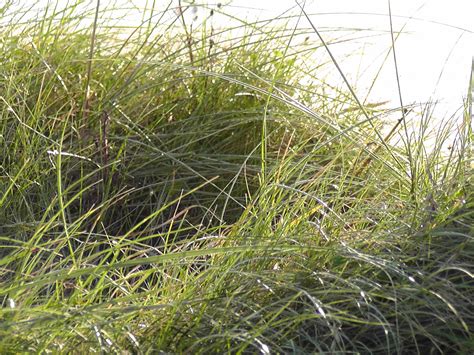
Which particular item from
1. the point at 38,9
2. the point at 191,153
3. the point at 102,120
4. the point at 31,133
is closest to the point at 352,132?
the point at 191,153

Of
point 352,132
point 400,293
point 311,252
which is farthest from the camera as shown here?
point 352,132

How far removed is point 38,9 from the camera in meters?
3.12

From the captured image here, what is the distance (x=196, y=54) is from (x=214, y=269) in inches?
54.9

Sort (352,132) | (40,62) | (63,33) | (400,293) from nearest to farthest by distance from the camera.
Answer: (400,293) < (352,132) < (40,62) < (63,33)

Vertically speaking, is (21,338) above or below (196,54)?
below

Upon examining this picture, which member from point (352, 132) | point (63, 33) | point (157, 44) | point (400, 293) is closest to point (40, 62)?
point (63, 33)

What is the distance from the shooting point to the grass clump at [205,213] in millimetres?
1781

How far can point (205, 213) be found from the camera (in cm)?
244

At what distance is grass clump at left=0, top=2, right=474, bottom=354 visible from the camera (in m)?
1.78

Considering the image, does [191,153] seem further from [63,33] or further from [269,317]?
[269,317]

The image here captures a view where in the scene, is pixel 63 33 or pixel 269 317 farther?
pixel 63 33

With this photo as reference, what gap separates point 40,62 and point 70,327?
1.32 m

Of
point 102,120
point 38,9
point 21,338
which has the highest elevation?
point 38,9

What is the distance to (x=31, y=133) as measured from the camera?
8.77 feet
